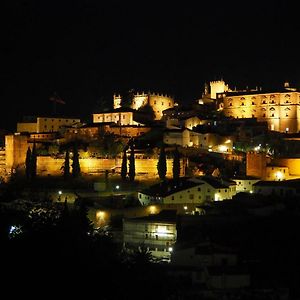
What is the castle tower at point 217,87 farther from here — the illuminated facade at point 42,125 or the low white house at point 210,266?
the low white house at point 210,266

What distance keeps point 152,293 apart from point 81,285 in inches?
178

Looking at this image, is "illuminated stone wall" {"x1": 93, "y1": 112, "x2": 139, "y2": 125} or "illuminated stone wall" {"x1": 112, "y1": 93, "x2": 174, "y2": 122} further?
"illuminated stone wall" {"x1": 112, "y1": 93, "x2": 174, "y2": 122}

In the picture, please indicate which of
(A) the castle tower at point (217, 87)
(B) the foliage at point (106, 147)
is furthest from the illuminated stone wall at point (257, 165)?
(A) the castle tower at point (217, 87)

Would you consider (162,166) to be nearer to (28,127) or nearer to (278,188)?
(278,188)

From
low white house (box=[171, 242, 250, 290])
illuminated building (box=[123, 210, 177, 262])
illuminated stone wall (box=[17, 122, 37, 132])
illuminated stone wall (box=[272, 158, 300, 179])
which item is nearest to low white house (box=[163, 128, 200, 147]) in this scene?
illuminated stone wall (box=[272, 158, 300, 179])

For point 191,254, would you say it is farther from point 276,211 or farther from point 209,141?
point 209,141

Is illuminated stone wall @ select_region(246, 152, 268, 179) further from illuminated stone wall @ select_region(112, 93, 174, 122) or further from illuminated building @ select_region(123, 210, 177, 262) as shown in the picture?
illuminated stone wall @ select_region(112, 93, 174, 122)

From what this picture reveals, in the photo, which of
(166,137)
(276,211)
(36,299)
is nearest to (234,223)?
(276,211)

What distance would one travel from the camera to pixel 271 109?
71375 millimetres

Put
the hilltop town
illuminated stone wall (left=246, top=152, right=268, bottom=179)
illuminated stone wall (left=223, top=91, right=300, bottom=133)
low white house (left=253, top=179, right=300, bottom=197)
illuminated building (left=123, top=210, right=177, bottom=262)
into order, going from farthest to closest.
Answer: illuminated stone wall (left=223, top=91, right=300, bottom=133), illuminated stone wall (left=246, top=152, right=268, bottom=179), low white house (left=253, top=179, right=300, bottom=197), illuminated building (left=123, top=210, right=177, bottom=262), the hilltop town

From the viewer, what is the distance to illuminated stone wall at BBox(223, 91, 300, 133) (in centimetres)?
7006

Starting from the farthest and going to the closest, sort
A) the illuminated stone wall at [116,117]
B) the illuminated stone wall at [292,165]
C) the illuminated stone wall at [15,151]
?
the illuminated stone wall at [116,117], the illuminated stone wall at [15,151], the illuminated stone wall at [292,165]

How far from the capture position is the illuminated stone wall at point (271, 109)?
70.1m

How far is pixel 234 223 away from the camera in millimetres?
32625
